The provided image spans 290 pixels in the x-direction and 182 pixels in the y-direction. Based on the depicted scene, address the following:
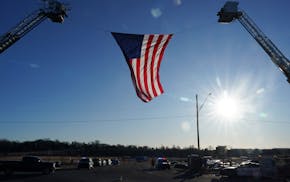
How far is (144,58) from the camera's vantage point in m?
19.0

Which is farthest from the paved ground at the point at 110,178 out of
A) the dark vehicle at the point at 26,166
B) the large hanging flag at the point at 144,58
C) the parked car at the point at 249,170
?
the large hanging flag at the point at 144,58

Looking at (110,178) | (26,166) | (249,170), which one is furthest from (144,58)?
(26,166)

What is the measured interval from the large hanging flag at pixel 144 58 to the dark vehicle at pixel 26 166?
22518 millimetres

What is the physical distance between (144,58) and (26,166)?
2450 centimetres

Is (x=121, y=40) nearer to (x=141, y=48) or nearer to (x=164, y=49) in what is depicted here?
(x=141, y=48)

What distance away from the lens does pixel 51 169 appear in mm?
41500

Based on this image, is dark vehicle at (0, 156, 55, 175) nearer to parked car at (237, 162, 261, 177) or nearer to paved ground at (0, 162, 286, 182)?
paved ground at (0, 162, 286, 182)

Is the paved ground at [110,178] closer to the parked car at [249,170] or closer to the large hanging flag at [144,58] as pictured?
the parked car at [249,170]

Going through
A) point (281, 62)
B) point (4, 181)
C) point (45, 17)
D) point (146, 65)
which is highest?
point (45, 17)

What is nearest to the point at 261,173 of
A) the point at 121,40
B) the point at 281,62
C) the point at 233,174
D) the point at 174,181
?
the point at 233,174

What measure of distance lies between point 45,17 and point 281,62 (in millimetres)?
24201

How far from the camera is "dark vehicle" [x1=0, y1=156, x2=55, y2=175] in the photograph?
36906mm

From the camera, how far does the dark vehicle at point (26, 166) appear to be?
36.9 meters

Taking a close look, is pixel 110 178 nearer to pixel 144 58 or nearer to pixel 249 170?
pixel 249 170
